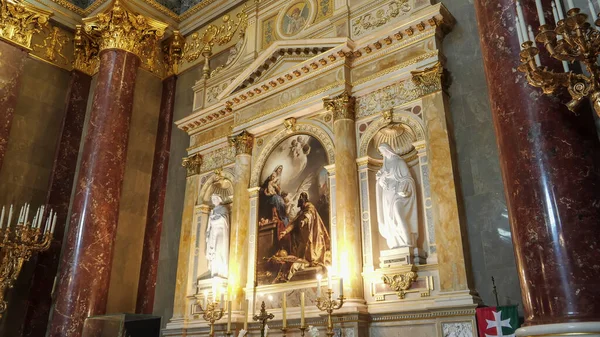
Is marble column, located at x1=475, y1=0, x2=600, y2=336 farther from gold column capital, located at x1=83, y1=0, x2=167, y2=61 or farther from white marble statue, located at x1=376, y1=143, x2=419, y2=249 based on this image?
gold column capital, located at x1=83, y1=0, x2=167, y2=61

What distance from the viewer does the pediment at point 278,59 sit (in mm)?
10153

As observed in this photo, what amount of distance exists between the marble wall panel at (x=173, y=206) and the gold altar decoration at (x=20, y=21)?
3.71m

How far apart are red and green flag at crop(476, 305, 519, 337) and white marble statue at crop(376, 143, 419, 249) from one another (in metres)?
1.60

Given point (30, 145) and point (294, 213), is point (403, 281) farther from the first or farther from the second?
point (30, 145)

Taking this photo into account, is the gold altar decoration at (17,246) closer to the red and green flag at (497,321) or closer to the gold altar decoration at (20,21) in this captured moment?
the gold altar decoration at (20,21)

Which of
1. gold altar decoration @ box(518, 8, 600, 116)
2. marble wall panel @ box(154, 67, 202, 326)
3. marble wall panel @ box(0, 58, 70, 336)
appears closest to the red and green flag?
gold altar decoration @ box(518, 8, 600, 116)

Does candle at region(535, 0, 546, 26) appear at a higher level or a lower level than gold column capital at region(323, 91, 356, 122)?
lower

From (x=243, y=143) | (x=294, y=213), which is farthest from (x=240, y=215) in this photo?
(x=243, y=143)

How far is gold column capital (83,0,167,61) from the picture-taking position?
1246cm

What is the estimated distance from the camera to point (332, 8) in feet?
35.3

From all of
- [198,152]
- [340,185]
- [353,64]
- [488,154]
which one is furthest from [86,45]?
[488,154]

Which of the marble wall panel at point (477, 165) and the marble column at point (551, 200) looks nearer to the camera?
the marble column at point (551, 200)

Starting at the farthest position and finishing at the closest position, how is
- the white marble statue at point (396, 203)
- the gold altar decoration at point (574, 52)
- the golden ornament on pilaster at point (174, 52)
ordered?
the golden ornament on pilaster at point (174, 52) < the white marble statue at point (396, 203) < the gold altar decoration at point (574, 52)

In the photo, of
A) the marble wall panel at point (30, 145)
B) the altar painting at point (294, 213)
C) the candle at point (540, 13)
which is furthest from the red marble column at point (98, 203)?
the candle at point (540, 13)
